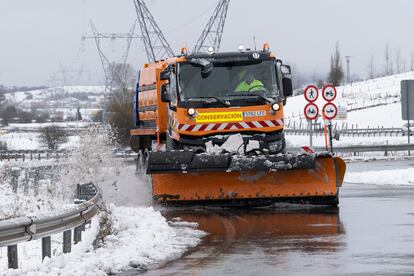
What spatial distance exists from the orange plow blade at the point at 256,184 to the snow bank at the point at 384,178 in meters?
8.38

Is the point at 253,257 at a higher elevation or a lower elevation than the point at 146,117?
lower

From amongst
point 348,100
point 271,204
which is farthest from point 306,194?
point 348,100

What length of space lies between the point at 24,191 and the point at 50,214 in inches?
549

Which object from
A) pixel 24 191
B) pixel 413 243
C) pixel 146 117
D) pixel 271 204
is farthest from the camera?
pixel 24 191

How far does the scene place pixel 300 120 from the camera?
88.4m

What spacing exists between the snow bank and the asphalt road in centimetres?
706

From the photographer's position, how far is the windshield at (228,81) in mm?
16875

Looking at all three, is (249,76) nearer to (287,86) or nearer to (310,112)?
(287,86)

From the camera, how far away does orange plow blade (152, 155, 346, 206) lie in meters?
16.0

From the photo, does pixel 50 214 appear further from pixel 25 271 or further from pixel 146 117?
pixel 146 117

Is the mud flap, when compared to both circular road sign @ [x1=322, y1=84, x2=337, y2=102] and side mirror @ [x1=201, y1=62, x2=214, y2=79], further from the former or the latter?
circular road sign @ [x1=322, y1=84, x2=337, y2=102]

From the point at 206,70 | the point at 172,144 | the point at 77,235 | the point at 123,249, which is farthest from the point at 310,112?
the point at 123,249

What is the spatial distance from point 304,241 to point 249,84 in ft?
19.5

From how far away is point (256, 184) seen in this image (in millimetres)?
16016
